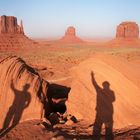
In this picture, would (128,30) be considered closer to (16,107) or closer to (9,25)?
(9,25)

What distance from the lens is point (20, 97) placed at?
720cm

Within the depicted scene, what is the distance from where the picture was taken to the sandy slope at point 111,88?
22.9 ft

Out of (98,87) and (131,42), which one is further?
(131,42)

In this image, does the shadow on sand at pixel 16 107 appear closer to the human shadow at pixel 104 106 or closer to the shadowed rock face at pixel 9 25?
the human shadow at pixel 104 106

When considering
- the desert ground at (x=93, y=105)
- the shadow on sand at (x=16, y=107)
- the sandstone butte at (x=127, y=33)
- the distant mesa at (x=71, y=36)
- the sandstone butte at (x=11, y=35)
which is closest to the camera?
the desert ground at (x=93, y=105)

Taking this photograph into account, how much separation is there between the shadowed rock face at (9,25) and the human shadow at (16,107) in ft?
229

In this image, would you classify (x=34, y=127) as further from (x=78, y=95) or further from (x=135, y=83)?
(x=135, y=83)

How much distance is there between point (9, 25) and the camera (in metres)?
75.6

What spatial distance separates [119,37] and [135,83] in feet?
281

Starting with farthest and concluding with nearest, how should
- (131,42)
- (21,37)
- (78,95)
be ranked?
(131,42) < (21,37) < (78,95)

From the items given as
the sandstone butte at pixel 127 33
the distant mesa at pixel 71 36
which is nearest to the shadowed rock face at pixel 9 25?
the sandstone butte at pixel 127 33

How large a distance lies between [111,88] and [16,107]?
2.71 metres

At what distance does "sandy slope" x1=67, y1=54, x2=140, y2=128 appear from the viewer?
6.98 metres

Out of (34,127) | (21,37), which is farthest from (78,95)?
(21,37)
